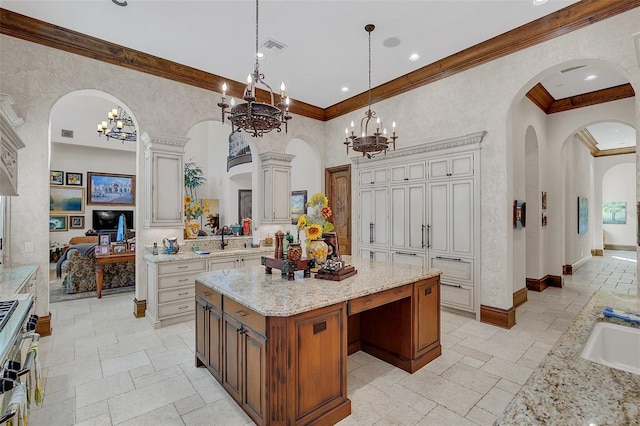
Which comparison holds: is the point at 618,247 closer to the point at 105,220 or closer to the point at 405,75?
the point at 405,75

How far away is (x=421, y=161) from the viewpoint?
493cm

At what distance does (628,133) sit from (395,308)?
955cm

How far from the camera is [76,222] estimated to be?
30.1ft

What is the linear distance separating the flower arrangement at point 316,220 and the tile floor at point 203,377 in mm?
1385

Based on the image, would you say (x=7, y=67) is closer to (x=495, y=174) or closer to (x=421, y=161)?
(x=421, y=161)

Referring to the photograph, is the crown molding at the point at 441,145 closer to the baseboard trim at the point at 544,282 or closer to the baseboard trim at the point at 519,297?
the baseboard trim at the point at 519,297

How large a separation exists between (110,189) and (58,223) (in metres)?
1.65

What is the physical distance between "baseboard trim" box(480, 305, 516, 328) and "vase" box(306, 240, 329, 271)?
2754 mm

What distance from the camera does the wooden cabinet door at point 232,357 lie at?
224 centimetres

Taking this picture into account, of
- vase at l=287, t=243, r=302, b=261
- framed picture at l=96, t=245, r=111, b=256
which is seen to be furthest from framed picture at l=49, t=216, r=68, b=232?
vase at l=287, t=243, r=302, b=261

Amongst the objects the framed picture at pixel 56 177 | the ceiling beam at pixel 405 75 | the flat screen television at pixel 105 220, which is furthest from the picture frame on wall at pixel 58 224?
the ceiling beam at pixel 405 75

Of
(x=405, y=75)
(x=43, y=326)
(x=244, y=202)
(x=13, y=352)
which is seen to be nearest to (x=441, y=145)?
(x=405, y=75)

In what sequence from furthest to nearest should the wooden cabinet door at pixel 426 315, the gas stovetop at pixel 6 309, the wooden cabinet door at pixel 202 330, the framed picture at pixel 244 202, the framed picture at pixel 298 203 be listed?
the framed picture at pixel 244 202 → the framed picture at pixel 298 203 → the wooden cabinet door at pixel 426 315 → the wooden cabinet door at pixel 202 330 → the gas stovetop at pixel 6 309

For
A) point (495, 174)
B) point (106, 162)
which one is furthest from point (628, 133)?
point (106, 162)
